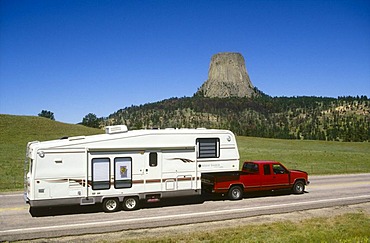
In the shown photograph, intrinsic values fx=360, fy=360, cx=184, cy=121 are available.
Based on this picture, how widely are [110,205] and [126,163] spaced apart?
6.32ft

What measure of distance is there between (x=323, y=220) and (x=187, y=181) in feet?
19.9

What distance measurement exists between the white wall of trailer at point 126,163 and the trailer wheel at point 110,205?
33cm

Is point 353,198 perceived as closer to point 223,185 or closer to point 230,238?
point 223,185

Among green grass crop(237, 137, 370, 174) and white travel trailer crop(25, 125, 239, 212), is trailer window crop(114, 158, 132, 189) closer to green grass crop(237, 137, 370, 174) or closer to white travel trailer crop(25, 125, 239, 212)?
white travel trailer crop(25, 125, 239, 212)

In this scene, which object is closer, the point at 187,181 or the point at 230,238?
the point at 230,238

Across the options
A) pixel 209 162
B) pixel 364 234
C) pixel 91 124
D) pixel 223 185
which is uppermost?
pixel 91 124

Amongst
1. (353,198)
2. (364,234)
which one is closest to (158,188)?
(364,234)

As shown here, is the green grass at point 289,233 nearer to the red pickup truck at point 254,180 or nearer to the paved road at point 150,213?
the paved road at point 150,213

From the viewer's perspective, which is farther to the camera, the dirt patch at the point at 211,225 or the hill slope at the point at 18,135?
the hill slope at the point at 18,135

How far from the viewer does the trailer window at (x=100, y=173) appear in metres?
15.1

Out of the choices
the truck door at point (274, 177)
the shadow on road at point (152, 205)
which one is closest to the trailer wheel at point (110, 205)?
the shadow on road at point (152, 205)

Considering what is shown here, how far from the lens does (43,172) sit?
14359mm

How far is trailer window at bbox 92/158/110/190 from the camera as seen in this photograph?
15133 mm

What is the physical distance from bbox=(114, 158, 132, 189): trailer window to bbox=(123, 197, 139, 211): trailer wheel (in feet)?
2.13
